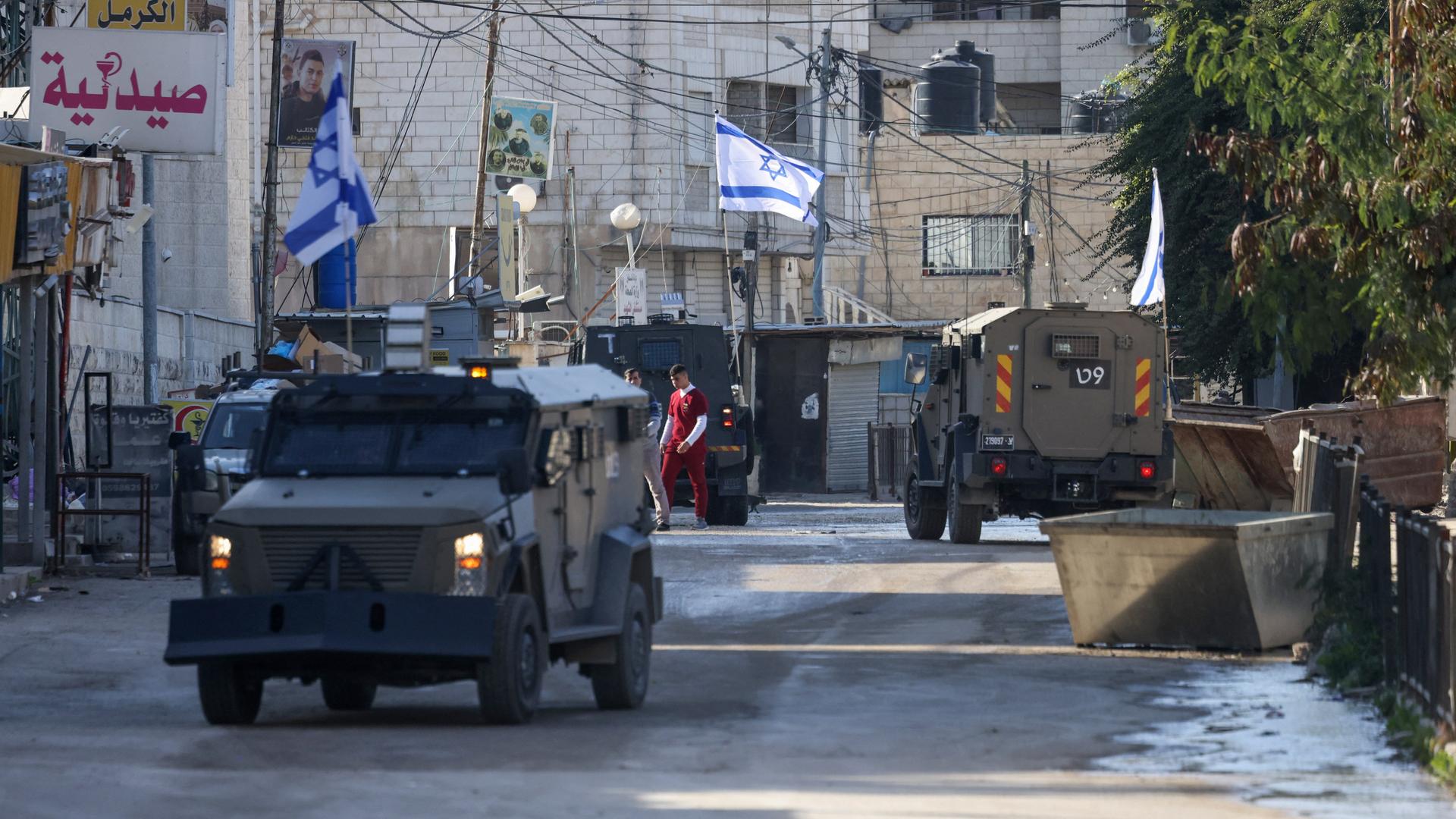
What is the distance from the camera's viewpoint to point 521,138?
40469 millimetres

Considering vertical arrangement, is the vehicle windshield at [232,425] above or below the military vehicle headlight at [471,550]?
above

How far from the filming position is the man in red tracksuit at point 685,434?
75.6 feet

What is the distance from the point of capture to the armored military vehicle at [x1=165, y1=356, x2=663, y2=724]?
936cm

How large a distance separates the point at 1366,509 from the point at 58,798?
6945mm

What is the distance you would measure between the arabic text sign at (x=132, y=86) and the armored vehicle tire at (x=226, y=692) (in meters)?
12.1

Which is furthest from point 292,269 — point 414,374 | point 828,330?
point 414,374

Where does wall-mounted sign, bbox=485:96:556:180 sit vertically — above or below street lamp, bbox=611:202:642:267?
above

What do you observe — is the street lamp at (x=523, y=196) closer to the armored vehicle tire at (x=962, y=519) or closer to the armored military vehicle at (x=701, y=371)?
the armored military vehicle at (x=701, y=371)

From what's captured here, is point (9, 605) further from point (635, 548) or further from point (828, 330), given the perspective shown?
point (828, 330)

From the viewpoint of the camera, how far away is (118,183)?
67.7ft

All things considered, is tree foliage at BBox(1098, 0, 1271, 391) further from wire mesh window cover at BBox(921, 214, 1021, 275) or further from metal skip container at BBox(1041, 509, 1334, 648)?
wire mesh window cover at BBox(921, 214, 1021, 275)

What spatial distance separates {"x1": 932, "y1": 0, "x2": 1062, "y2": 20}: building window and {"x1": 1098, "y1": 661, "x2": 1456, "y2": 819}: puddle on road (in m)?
54.0

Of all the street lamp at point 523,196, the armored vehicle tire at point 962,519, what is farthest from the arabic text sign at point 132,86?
the street lamp at point 523,196

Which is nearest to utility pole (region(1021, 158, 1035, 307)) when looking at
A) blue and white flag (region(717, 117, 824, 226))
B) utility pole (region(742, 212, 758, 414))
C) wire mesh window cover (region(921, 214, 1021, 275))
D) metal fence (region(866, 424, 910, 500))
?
wire mesh window cover (region(921, 214, 1021, 275))
